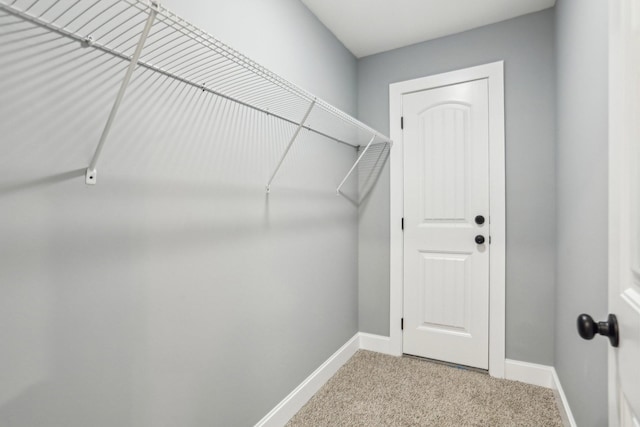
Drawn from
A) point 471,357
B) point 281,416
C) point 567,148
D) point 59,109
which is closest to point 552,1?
point 567,148

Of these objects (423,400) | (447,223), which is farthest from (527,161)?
(423,400)

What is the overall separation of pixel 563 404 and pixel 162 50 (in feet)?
8.24

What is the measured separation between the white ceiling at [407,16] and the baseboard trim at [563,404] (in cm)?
230

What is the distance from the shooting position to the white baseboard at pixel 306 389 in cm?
165

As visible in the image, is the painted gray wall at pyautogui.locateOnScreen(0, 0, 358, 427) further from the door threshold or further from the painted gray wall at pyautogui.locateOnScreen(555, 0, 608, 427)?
the painted gray wall at pyautogui.locateOnScreen(555, 0, 608, 427)

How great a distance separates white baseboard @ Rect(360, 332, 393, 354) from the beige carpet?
0.21 m

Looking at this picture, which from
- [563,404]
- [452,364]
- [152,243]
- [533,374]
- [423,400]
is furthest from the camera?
[452,364]

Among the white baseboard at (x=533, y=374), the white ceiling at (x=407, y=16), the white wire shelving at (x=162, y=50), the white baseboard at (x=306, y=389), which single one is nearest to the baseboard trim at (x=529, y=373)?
the white baseboard at (x=533, y=374)

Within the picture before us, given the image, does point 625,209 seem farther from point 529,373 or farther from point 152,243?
point 529,373

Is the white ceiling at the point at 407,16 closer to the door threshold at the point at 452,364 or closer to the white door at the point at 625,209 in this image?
the white door at the point at 625,209

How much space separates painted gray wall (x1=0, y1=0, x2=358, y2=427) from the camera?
2.59 ft

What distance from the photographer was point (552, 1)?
6.45 ft

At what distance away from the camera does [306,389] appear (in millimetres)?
1910

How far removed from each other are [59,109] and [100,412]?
866mm
